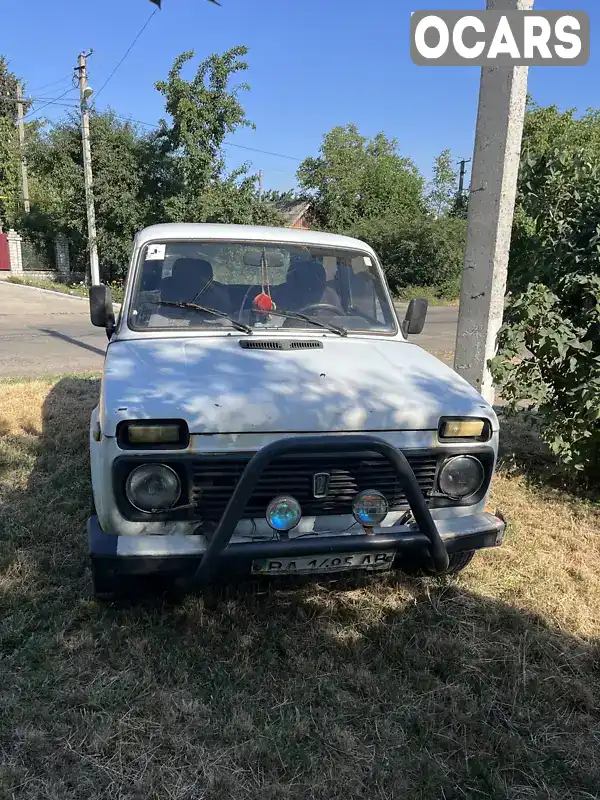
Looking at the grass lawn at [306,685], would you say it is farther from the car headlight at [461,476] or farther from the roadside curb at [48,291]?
the roadside curb at [48,291]

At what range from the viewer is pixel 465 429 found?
284 cm

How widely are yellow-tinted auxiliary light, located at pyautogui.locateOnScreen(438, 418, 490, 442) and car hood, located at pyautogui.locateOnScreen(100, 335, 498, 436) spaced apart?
1.3 inches

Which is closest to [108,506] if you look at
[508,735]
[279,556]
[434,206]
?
[279,556]

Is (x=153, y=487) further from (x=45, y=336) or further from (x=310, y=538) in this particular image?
(x=45, y=336)

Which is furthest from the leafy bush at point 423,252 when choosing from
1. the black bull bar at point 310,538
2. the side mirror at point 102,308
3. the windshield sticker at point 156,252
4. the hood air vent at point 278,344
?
the black bull bar at point 310,538

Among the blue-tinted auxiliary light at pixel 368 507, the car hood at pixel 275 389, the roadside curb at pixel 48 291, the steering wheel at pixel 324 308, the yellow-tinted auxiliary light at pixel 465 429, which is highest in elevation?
the steering wheel at pixel 324 308

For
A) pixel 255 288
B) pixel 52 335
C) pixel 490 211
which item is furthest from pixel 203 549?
pixel 52 335

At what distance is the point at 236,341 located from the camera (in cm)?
352

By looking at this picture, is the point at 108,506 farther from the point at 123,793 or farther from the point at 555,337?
the point at 555,337

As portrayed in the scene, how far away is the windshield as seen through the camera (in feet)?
12.3

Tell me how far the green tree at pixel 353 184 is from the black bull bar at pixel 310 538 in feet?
122

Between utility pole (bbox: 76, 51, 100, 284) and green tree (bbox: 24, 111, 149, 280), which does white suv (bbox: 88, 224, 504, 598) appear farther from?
green tree (bbox: 24, 111, 149, 280)

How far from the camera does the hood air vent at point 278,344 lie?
11.3 feet

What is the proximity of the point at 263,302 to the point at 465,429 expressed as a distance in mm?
1613
